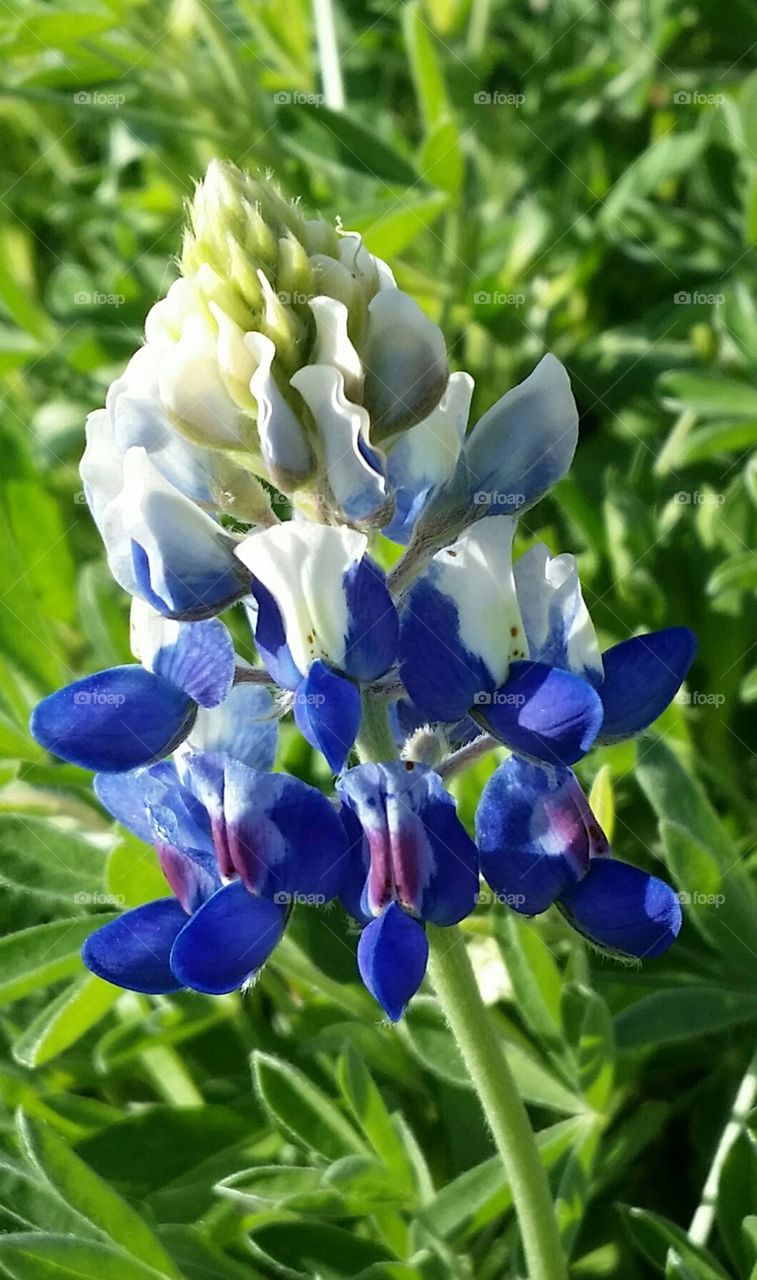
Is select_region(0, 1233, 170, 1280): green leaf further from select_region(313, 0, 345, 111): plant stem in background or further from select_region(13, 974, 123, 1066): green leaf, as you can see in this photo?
select_region(313, 0, 345, 111): plant stem in background

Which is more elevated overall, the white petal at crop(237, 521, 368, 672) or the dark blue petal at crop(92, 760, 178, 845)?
the white petal at crop(237, 521, 368, 672)

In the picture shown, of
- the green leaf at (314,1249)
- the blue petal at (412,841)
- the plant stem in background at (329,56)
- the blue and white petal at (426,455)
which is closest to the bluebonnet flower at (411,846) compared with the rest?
the blue petal at (412,841)

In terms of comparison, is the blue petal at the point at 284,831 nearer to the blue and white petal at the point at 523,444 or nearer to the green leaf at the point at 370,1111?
the blue and white petal at the point at 523,444

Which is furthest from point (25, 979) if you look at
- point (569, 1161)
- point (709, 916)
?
point (709, 916)

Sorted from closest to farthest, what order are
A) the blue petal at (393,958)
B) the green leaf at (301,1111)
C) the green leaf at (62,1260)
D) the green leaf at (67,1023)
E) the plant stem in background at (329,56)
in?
the blue petal at (393,958)
the green leaf at (62,1260)
the green leaf at (301,1111)
the green leaf at (67,1023)
the plant stem in background at (329,56)

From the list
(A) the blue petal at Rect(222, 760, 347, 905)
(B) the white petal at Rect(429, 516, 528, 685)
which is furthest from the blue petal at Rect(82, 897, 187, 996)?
(B) the white petal at Rect(429, 516, 528, 685)

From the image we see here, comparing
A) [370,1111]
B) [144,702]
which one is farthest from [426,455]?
[370,1111]
